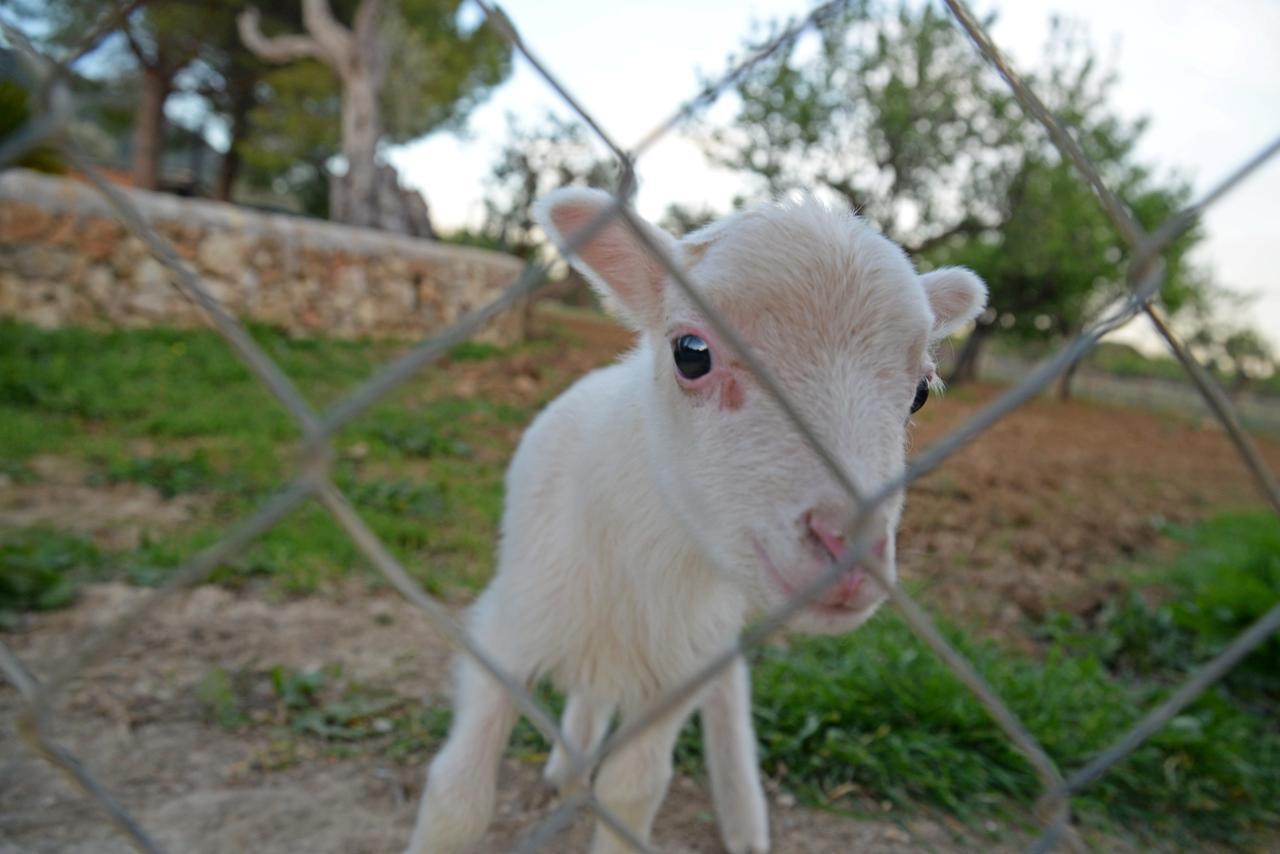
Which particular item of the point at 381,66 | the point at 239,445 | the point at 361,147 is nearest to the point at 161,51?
the point at 381,66

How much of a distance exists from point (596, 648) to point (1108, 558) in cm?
483

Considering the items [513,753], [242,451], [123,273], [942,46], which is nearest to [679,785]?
[513,753]

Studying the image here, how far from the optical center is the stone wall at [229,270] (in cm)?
779

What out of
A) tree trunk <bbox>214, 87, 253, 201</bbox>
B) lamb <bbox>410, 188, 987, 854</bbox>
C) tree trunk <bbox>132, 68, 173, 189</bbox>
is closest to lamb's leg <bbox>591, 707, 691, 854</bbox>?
lamb <bbox>410, 188, 987, 854</bbox>

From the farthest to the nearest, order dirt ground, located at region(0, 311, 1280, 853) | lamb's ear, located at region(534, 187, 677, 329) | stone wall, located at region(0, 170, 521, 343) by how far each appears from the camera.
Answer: stone wall, located at region(0, 170, 521, 343) → dirt ground, located at region(0, 311, 1280, 853) → lamb's ear, located at region(534, 187, 677, 329)

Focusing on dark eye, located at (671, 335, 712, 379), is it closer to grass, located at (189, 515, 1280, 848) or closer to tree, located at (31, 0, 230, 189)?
grass, located at (189, 515, 1280, 848)

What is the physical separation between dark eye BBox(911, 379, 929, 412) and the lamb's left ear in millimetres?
242

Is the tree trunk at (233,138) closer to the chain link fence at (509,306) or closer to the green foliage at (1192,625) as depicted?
the green foliage at (1192,625)

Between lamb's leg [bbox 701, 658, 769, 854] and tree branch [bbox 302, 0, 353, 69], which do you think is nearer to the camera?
lamb's leg [bbox 701, 658, 769, 854]

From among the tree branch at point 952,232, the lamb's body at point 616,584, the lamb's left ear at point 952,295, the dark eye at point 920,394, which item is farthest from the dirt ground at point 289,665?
the tree branch at point 952,232

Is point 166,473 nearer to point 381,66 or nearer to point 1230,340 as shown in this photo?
point 381,66

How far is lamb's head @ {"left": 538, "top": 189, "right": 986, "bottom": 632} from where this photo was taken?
1.25m

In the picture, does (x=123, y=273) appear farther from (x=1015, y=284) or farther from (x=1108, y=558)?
(x=1015, y=284)

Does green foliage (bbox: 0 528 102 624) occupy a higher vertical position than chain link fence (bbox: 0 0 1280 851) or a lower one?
higher
